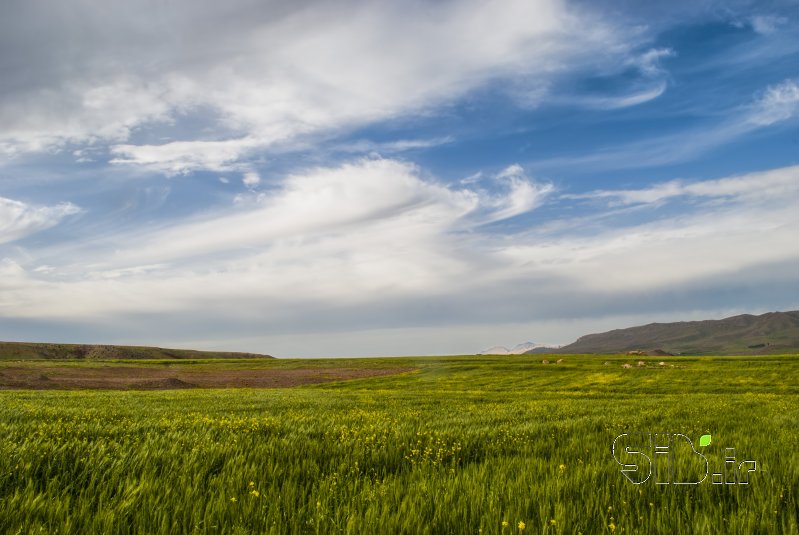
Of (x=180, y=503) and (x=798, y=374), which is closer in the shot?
(x=180, y=503)

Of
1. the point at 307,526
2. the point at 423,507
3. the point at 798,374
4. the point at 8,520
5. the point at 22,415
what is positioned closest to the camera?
the point at 8,520

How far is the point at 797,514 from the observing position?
4.46m

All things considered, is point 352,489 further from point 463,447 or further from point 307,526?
point 463,447

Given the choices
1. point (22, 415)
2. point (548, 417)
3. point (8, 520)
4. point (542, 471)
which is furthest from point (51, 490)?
point (548, 417)

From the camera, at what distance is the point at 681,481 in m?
5.38

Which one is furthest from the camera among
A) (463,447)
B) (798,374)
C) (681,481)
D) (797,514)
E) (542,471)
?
(798,374)

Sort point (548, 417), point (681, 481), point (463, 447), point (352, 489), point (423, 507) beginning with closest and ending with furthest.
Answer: point (423, 507) < point (352, 489) < point (681, 481) < point (463, 447) < point (548, 417)

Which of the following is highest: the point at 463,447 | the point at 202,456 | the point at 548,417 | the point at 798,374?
the point at 202,456

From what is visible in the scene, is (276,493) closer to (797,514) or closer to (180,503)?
(180,503)

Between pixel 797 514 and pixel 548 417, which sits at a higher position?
pixel 797 514

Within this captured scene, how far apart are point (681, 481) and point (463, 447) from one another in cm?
331

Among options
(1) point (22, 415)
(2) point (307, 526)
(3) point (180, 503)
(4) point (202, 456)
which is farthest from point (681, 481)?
(1) point (22, 415)

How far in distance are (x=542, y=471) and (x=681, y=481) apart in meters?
1.56

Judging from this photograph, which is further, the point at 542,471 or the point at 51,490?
the point at 542,471
